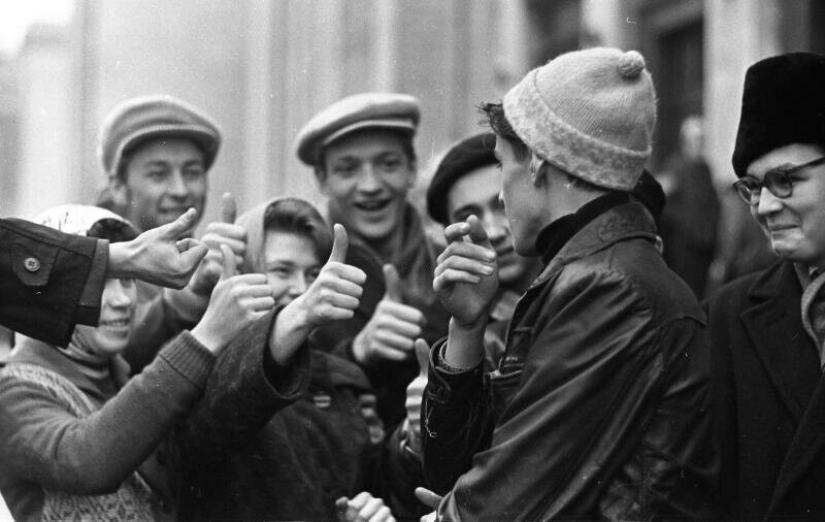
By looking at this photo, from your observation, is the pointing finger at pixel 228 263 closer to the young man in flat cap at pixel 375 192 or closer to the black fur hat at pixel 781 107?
the young man in flat cap at pixel 375 192

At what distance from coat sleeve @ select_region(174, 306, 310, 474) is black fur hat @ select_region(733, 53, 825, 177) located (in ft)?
3.72

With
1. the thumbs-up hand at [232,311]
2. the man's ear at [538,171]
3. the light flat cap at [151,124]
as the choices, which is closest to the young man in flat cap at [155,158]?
the light flat cap at [151,124]

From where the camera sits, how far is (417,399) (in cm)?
342

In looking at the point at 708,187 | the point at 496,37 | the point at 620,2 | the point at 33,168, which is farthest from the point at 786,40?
the point at 33,168

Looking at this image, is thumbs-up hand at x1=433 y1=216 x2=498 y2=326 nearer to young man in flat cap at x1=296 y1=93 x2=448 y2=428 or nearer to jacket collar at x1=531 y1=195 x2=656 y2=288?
jacket collar at x1=531 y1=195 x2=656 y2=288

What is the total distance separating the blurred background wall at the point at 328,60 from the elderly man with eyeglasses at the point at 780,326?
13.7 feet

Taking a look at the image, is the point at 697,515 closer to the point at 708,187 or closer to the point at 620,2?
the point at 708,187

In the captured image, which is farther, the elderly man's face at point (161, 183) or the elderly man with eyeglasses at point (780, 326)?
the elderly man's face at point (161, 183)

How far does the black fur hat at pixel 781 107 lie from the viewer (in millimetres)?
3104

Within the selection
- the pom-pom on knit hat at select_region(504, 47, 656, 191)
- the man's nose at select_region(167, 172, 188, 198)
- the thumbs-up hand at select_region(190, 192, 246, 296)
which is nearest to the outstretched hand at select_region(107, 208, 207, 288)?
the thumbs-up hand at select_region(190, 192, 246, 296)

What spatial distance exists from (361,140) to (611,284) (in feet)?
5.82

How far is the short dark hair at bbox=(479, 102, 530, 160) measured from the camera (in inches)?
117

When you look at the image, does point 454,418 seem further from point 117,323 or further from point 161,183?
point 161,183

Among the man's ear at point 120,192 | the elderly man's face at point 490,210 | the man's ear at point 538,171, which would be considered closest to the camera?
the man's ear at point 538,171
